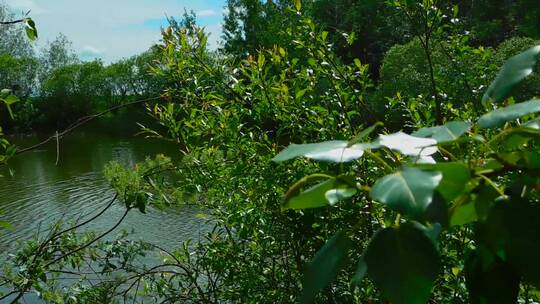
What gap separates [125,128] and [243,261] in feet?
109

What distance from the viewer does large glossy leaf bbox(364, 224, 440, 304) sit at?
29 centimetres

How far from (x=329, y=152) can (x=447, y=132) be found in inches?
3.4

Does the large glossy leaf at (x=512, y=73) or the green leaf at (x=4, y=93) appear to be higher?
the green leaf at (x=4, y=93)

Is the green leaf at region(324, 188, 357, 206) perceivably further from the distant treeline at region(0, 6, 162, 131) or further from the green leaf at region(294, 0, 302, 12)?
the distant treeline at region(0, 6, 162, 131)

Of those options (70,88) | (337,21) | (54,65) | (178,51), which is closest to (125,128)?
(70,88)

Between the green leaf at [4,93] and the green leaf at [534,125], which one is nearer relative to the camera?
the green leaf at [534,125]

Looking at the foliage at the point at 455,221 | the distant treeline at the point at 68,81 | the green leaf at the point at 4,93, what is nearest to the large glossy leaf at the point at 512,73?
the foliage at the point at 455,221

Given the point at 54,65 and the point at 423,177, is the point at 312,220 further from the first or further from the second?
the point at 54,65

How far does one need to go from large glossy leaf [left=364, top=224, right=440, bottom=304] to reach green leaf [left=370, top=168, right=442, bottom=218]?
5 centimetres

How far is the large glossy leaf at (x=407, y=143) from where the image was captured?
13.1 inches

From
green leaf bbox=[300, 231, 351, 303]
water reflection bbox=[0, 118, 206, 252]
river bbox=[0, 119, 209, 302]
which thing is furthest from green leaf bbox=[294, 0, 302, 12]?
water reflection bbox=[0, 118, 206, 252]

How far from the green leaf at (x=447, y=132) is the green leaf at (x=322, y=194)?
7 centimetres

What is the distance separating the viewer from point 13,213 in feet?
38.0

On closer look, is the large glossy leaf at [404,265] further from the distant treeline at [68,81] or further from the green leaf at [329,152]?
the distant treeline at [68,81]
